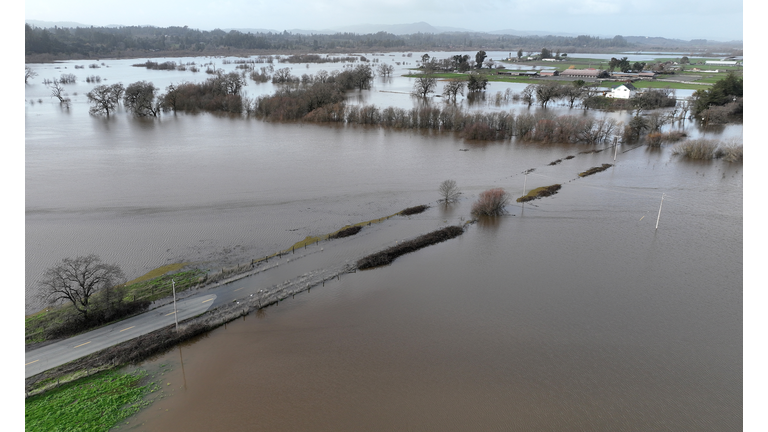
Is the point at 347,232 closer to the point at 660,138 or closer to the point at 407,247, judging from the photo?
the point at 407,247

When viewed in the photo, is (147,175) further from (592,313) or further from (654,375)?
(654,375)

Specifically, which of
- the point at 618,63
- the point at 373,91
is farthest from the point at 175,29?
the point at 618,63

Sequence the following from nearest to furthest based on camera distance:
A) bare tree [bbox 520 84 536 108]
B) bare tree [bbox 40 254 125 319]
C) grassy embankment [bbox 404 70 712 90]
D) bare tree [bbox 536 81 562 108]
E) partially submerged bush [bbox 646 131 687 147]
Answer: bare tree [bbox 40 254 125 319] → partially submerged bush [bbox 646 131 687 147] → bare tree [bbox 536 81 562 108] → bare tree [bbox 520 84 536 108] → grassy embankment [bbox 404 70 712 90]

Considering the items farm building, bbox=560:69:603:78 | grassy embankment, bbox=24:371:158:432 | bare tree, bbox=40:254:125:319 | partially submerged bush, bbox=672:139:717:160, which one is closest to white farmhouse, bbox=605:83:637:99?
farm building, bbox=560:69:603:78

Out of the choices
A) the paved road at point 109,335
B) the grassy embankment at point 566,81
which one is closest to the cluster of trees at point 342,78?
the grassy embankment at point 566,81

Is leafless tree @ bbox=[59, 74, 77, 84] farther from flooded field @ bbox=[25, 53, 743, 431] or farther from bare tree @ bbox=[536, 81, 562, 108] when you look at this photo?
bare tree @ bbox=[536, 81, 562, 108]

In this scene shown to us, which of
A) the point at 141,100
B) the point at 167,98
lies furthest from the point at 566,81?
the point at 141,100

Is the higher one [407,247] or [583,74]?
[583,74]
